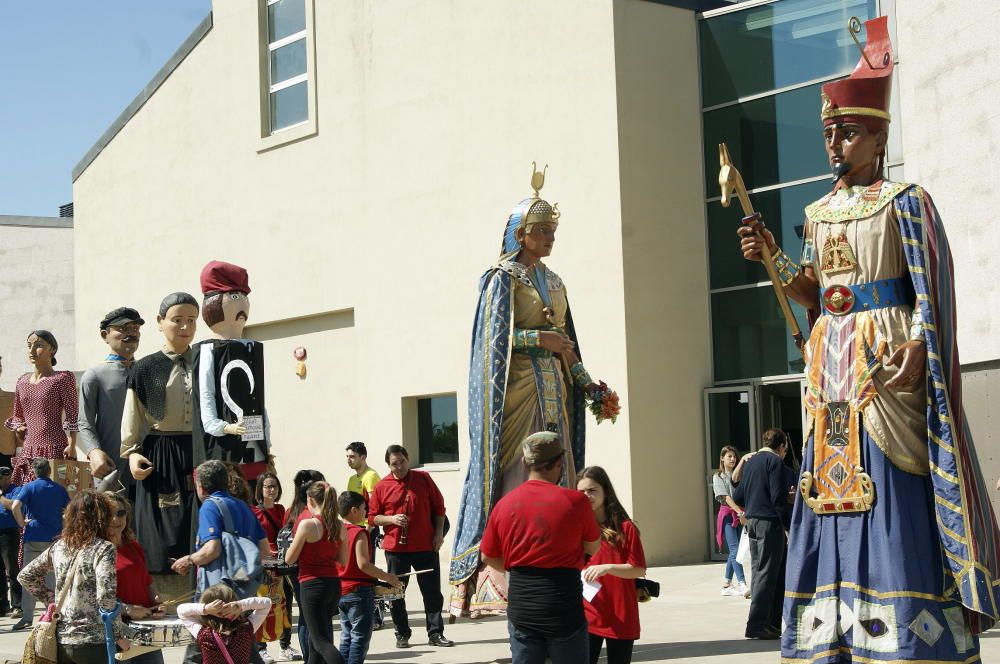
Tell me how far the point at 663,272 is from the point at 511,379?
388 inches

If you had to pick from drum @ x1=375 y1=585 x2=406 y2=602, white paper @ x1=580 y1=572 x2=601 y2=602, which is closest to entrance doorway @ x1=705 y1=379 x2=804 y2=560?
drum @ x1=375 y1=585 x2=406 y2=602

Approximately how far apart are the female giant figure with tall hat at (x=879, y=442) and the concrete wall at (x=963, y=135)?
29.8ft

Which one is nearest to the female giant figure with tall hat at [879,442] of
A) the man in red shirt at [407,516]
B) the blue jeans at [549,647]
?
the blue jeans at [549,647]

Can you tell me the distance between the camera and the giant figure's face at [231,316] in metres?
9.41

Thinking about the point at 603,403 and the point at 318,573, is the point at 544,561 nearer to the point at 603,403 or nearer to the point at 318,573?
the point at 318,573

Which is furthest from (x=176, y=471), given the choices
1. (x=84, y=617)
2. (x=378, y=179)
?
(x=378, y=179)

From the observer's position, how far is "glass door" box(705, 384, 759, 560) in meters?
18.8

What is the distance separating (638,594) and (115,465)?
156 inches

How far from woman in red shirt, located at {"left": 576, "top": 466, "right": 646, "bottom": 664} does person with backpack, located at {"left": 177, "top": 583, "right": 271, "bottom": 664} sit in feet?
5.94

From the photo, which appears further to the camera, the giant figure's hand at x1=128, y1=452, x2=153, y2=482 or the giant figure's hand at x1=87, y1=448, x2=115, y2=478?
the giant figure's hand at x1=87, y1=448, x2=115, y2=478

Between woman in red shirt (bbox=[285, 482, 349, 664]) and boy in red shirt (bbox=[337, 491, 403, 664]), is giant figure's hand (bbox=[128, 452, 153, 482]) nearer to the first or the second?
woman in red shirt (bbox=[285, 482, 349, 664])

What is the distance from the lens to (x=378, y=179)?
21.7 meters

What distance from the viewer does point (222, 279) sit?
9523 mm

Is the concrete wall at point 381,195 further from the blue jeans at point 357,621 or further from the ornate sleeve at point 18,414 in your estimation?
the blue jeans at point 357,621
